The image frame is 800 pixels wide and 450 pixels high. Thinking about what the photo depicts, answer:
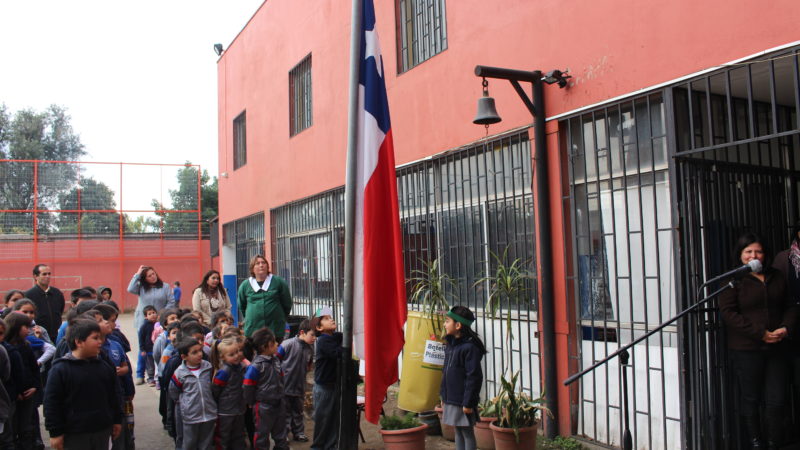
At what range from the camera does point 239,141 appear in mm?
15797

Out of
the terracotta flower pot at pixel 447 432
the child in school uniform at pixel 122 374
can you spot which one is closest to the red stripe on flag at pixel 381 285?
the terracotta flower pot at pixel 447 432

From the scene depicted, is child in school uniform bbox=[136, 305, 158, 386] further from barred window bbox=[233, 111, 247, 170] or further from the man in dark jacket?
barred window bbox=[233, 111, 247, 170]

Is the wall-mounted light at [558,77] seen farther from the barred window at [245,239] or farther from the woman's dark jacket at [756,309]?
the barred window at [245,239]

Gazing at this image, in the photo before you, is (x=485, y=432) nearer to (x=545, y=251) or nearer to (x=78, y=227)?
(x=545, y=251)

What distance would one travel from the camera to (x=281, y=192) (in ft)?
41.5

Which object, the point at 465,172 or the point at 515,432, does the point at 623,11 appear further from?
the point at 515,432

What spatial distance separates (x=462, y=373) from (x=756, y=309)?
2229 mm

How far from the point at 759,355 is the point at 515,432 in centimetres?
192

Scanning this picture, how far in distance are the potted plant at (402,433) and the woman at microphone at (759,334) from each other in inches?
103

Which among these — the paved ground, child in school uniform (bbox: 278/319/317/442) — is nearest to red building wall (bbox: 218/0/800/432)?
the paved ground

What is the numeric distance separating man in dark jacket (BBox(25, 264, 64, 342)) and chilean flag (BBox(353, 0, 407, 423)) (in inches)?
233

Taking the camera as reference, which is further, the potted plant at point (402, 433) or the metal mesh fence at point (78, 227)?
the metal mesh fence at point (78, 227)

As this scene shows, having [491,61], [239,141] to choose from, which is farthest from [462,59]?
[239,141]

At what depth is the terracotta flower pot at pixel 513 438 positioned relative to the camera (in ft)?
18.2
